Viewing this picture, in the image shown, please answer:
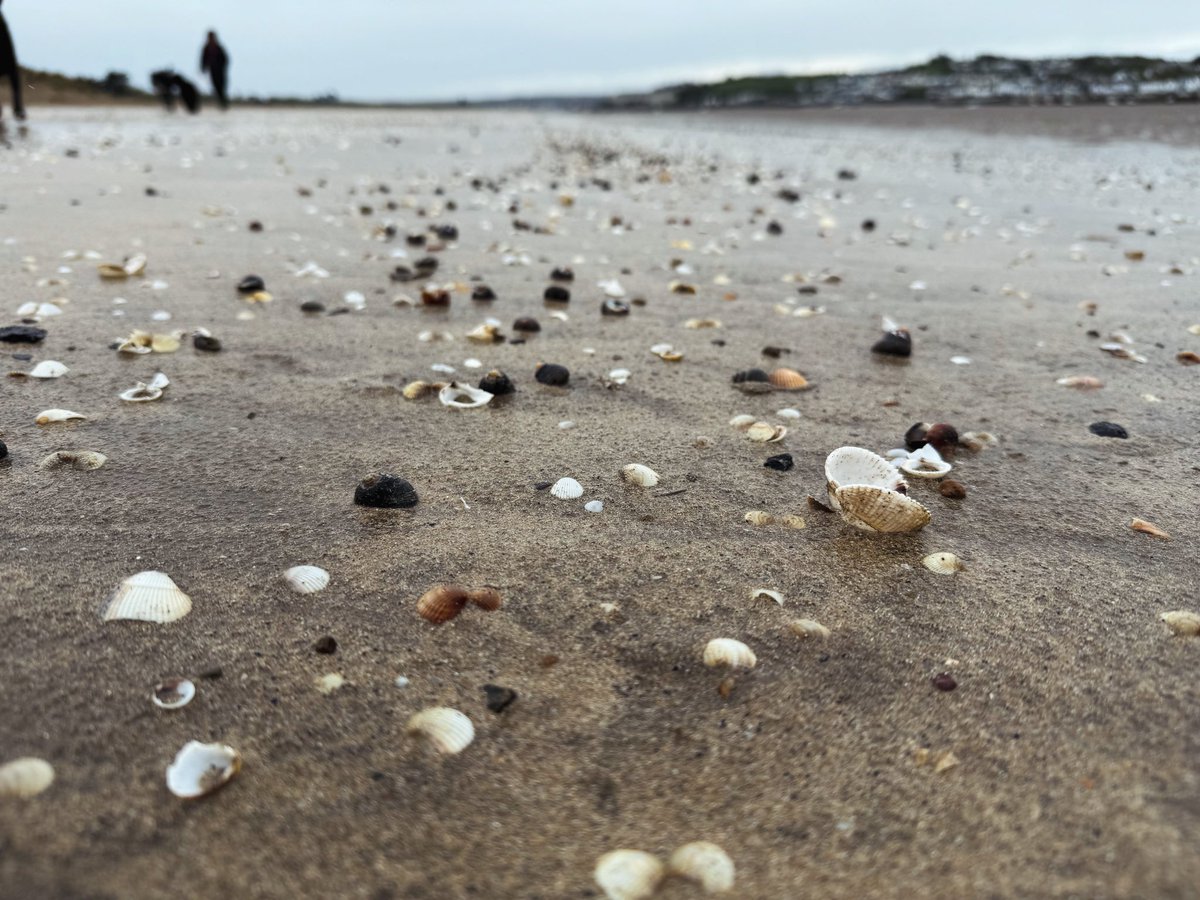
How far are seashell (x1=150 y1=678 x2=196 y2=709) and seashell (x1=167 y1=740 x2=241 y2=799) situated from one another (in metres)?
0.13

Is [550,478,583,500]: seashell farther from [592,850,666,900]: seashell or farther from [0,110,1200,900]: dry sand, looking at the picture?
[592,850,666,900]: seashell

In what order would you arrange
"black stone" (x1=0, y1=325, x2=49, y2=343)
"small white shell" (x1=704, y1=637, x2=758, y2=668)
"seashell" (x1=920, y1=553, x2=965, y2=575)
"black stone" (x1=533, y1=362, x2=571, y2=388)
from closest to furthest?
"small white shell" (x1=704, y1=637, x2=758, y2=668) → "seashell" (x1=920, y1=553, x2=965, y2=575) → "black stone" (x1=533, y1=362, x2=571, y2=388) → "black stone" (x1=0, y1=325, x2=49, y2=343)

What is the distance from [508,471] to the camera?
2811 millimetres

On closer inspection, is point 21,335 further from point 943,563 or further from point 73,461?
point 943,563

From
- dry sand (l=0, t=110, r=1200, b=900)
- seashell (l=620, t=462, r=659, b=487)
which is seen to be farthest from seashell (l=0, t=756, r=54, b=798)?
seashell (l=620, t=462, r=659, b=487)

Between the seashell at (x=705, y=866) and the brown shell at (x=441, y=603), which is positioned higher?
the brown shell at (x=441, y=603)

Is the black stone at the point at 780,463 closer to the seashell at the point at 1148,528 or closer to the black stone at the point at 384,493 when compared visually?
the seashell at the point at 1148,528

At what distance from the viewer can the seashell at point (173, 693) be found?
167 centimetres

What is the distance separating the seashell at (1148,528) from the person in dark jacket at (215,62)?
30.3 m

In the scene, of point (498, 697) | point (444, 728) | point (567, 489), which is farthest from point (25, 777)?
point (567, 489)

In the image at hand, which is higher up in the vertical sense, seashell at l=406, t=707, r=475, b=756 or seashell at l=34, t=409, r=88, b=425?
seashell at l=34, t=409, r=88, b=425

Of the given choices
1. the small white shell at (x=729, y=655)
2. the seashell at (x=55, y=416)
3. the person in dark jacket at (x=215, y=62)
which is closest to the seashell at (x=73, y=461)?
the seashell at (x=55, y=416)

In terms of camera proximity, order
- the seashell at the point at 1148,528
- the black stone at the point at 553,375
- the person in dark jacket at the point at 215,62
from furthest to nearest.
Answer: the person in dark jacket at the point at 215,62
the black stone at the point at 553,375
the seashell at the point at 1148,528

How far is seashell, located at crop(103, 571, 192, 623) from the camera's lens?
1921 mm
